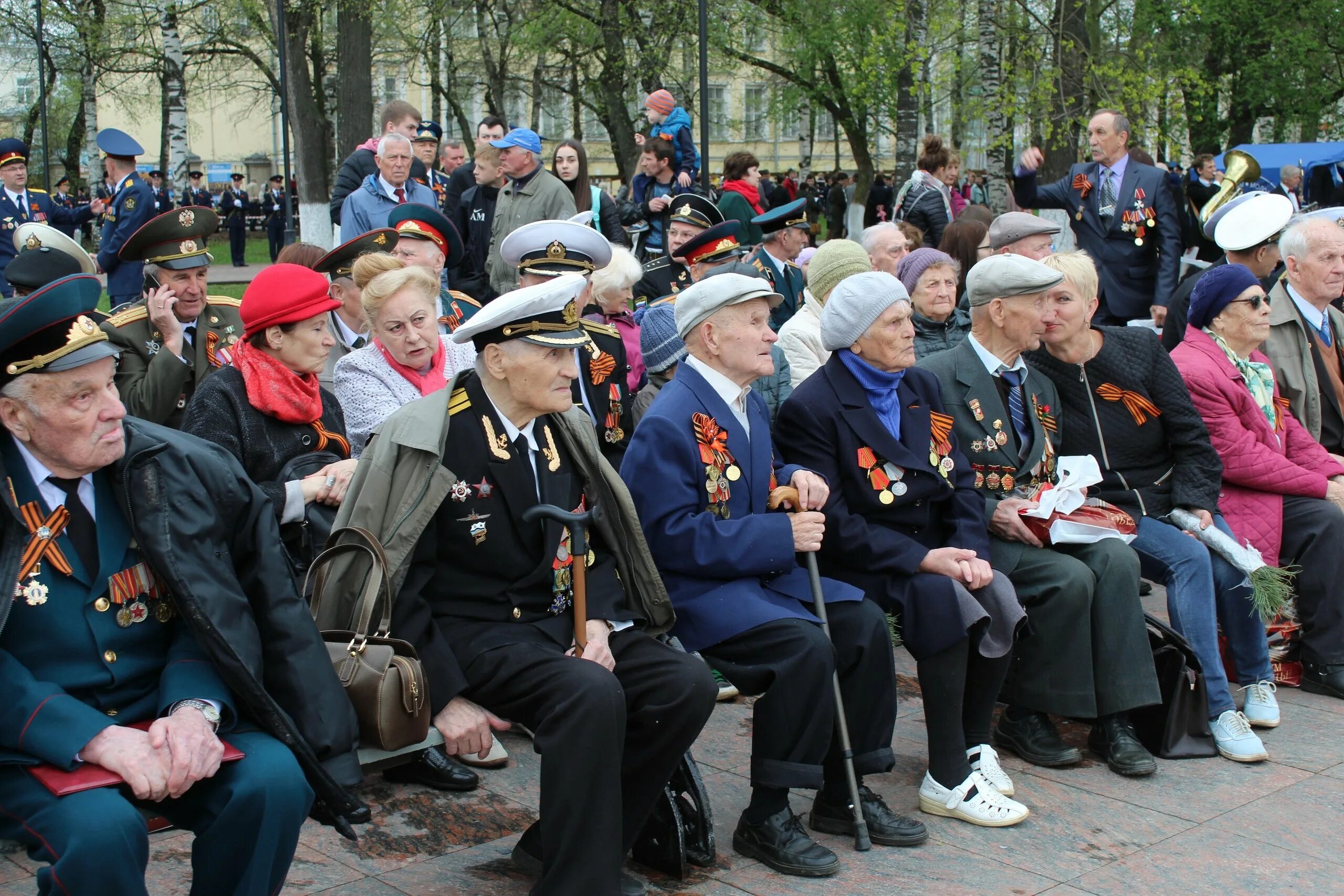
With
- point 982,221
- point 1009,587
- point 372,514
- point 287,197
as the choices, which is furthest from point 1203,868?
point 287,197

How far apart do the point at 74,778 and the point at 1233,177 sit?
28.6ft

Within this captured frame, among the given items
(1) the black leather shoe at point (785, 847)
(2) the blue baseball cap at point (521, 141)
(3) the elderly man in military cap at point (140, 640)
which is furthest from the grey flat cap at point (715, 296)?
(2) the blue baseball cap at point (521, 141)

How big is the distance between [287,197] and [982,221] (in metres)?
12.6

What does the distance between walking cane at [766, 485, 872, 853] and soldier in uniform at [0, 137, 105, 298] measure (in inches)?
436

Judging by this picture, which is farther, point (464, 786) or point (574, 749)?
point (464, 786)

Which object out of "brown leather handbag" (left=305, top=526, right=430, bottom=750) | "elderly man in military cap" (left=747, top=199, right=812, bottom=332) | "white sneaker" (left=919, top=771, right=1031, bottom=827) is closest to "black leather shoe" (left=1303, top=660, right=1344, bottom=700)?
"white sneaker" (left=919, top=771, right=1031, bottom=827)

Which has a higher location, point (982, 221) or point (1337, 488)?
point (982, 221)

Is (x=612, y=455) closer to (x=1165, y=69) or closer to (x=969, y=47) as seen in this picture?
(x=1165, y=69)

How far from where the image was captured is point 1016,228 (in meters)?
7.56

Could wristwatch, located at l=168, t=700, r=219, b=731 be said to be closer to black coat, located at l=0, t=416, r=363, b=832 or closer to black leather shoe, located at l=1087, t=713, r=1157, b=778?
black coat, located at l=0, t=416, r=363, b=832

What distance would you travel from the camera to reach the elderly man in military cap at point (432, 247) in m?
6.45

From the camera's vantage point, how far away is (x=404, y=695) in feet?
11.1

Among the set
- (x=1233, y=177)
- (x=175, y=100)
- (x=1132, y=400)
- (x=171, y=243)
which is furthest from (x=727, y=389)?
(x=175, y=100)

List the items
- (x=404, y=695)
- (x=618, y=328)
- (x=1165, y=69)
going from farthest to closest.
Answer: (x=1165, y=69), (x=618, y=328), (x=404, y=695)
